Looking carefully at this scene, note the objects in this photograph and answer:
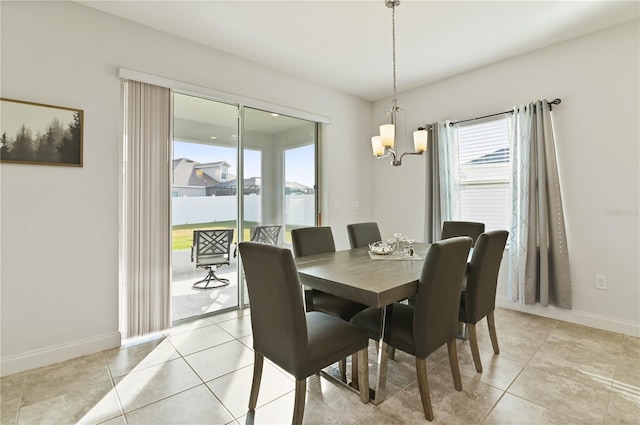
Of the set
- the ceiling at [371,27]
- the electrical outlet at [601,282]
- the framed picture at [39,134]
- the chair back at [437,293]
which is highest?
the ceiling at [371,27]

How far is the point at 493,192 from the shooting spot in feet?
11.7

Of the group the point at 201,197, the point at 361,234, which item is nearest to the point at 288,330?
the point at 361,234

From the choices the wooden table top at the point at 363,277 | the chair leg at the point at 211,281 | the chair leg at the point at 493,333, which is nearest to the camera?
the wooden table top at the point at 363,277

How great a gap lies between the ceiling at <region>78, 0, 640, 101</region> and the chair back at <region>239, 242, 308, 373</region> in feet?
7.00

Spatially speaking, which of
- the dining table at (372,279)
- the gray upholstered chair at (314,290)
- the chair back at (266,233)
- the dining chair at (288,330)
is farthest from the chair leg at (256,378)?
the chair back at (266,233)

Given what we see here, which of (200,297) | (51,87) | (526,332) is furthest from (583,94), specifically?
(51,87)

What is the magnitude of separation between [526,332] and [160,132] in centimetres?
387

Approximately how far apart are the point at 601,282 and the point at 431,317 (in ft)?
7.99

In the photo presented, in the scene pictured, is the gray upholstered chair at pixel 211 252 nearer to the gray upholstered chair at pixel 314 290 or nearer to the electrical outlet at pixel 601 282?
the gray upholstered chair at pixel 314 290

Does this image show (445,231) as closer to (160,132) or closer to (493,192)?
(493,192)

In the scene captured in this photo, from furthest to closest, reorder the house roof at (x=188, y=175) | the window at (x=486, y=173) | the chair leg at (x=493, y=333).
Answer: the window at (x=486, y=173) < the house roof at (x=188, y=175) < the chair leg at (x=493, y=333)

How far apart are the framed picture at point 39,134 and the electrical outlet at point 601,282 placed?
473cm

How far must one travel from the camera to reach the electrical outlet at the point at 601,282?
2.87 meters

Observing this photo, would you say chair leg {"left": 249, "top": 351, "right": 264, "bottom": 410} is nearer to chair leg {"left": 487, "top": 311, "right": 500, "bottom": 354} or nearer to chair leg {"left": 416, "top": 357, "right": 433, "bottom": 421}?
chair leg {"left": 416, "top": 357, "right": 433, "bottom": 421}
